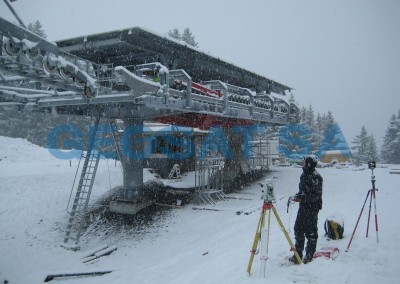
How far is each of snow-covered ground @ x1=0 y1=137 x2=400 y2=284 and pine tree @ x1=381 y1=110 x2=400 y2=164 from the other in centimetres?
4910

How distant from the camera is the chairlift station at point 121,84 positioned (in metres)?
7.78

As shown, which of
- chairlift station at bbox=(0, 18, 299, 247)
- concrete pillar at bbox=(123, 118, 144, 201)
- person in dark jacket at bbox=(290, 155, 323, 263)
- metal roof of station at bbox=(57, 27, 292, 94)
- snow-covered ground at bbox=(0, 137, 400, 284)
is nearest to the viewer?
snow-covered ground at bbox=(0, 137, 400, 284)

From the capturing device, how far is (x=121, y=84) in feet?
40.6

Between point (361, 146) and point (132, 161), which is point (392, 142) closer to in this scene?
point (361, 146)

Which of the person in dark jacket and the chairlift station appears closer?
the person in dark jacket

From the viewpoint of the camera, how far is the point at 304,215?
7051 mm

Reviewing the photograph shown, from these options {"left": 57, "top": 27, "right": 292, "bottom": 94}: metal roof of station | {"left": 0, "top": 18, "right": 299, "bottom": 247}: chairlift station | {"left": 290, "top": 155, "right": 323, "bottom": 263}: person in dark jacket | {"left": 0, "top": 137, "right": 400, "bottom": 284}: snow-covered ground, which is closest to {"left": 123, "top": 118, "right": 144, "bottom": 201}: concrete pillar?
{"left": 0, "top": 18, "right": 299, "bottom": 247}: chairlift station

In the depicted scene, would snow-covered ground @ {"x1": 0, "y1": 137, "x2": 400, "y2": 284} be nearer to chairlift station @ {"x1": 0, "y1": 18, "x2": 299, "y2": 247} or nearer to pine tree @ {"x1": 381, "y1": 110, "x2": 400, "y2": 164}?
chairlift station @ {"x1": 0, "y1": 18, "x2": 299, "y2": 247}

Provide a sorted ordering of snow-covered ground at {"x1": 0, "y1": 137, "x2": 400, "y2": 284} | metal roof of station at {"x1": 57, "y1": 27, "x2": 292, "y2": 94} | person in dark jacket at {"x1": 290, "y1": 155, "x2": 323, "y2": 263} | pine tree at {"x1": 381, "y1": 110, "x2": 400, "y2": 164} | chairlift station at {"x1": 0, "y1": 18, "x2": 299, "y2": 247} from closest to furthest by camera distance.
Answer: snow-covered ground at {"x1": 0, "y1": 137, "x2": 400, "y2": 284} → person in dark jacket at {"x1": 290, "y1": 155, "x2": 323, "y2": 263} → chairlift station at {"x1": 0, "y1": 18, "x2": 299, "y2": 247} → metal roof of station at {"x1": 57, "y1": 27, "x2": 292, "y2": 94} → pine tree at {"x1": 381, "y1": 110, "x2": 400, "y2": 164}

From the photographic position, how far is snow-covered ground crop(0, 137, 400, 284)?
21.5 ft

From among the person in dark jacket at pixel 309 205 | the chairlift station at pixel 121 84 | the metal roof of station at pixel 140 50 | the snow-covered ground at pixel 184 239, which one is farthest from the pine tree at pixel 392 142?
the person in dark jacket at pixel 309 205

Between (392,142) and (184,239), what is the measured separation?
61.5 m

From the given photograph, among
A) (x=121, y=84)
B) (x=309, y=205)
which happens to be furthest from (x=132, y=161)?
(x=309, y=205)

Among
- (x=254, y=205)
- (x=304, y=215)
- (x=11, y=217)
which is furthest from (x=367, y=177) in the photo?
(x=11, y=217)
